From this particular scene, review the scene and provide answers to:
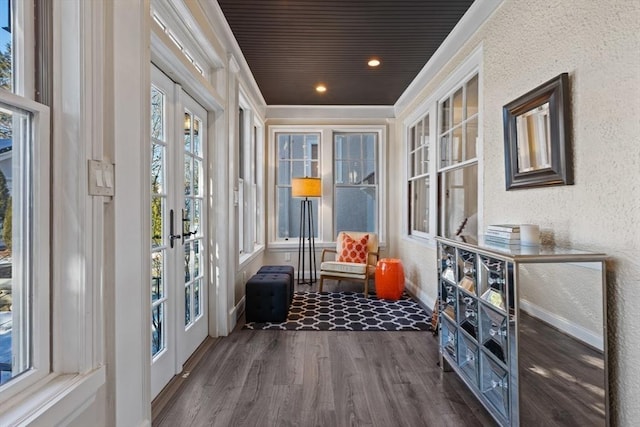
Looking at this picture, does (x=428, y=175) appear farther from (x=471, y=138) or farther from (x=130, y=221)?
(x=130, y=221)

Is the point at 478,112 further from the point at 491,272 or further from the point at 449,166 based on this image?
the point at 491,272

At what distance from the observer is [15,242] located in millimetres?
1009

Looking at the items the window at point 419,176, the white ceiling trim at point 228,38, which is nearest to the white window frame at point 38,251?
the white ceiling trim at point 228,38

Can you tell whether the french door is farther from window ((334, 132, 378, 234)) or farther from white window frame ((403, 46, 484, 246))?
window ((334, 132, 378, 234))

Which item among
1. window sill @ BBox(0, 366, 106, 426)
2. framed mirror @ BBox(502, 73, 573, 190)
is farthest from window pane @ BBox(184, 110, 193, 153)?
framed mirror @ BBox(502, 73, 573, 190)

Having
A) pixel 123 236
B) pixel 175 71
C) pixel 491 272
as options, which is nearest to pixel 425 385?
pixel 491 272

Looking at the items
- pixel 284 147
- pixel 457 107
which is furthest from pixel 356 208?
pixel 457 107

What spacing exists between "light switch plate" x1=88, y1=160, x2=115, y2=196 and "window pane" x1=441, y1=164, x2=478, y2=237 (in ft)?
8.72

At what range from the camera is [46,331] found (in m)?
1.10

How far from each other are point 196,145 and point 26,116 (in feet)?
5.82

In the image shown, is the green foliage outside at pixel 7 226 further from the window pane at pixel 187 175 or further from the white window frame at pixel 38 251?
the window pane at pixel 187 175

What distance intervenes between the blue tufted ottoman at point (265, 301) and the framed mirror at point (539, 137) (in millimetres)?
2250

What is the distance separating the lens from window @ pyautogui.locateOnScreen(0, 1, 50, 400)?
974 mm

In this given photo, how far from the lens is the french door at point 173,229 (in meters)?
2.10
